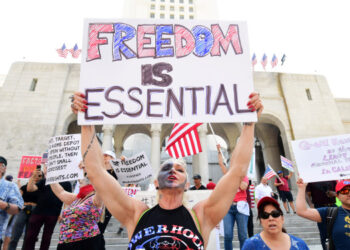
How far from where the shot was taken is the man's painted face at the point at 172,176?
1682 mm

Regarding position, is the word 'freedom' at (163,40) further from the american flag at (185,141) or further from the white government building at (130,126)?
the white government building at (130,126)

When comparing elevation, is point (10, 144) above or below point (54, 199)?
above

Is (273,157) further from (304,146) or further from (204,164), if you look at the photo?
(304,146)

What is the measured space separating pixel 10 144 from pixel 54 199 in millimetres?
13112

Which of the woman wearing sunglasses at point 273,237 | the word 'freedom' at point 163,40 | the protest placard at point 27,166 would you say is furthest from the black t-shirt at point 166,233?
the protest placard at point 27,166

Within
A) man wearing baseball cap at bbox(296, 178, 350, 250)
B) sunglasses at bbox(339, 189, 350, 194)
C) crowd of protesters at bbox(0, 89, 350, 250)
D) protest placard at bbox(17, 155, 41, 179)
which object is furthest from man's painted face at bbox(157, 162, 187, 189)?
protest placard at bbox(17, 155, 41, 179)

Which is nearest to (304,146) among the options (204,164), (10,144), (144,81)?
(144,81)

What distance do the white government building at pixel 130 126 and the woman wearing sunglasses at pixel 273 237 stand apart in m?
12.8

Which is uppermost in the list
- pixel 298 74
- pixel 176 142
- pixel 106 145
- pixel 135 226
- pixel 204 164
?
pixel 298 74

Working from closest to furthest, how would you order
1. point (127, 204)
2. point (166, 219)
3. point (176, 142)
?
point (166, 219)
point (127, 204)
point (176, 142)

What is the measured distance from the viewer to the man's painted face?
1.68 metres

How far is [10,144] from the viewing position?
14.1 m

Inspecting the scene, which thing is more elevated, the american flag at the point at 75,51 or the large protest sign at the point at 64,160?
the american flag at the point at 75,51

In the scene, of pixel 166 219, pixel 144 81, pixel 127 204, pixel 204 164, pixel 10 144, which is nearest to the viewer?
pixel 166 219
